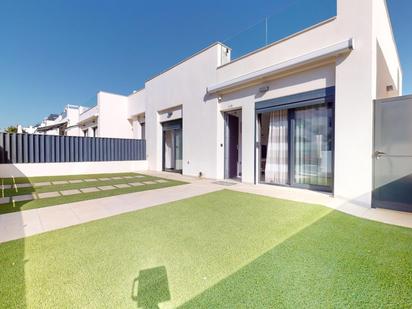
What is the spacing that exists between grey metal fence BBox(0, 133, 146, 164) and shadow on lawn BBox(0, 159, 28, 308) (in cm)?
725

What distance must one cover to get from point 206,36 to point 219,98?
3.14 meters

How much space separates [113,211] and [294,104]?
5.61 metres

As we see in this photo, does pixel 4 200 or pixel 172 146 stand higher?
pixel 172 146

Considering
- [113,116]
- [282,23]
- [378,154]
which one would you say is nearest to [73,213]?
[378,154]

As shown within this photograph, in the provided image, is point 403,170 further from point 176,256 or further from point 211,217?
point 176,256

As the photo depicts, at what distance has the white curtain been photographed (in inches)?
250

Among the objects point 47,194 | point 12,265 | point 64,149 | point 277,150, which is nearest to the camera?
point 12,265

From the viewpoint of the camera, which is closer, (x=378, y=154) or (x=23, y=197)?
(x=378, y=154)

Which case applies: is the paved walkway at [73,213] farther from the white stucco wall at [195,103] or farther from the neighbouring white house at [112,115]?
the neighbouring white house at [112,115]

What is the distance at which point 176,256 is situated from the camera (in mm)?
2326

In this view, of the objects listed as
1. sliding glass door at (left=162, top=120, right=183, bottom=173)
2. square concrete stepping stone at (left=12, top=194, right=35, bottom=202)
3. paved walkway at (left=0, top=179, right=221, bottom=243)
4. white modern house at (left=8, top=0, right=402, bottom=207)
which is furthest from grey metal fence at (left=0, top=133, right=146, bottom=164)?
paved walkway at (left=0, top=179, right=221, bottom=243)

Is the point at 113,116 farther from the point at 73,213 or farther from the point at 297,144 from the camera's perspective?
the point at 297,144

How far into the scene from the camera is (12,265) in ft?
6.97

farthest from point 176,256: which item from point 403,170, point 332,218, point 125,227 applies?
point 403,170
